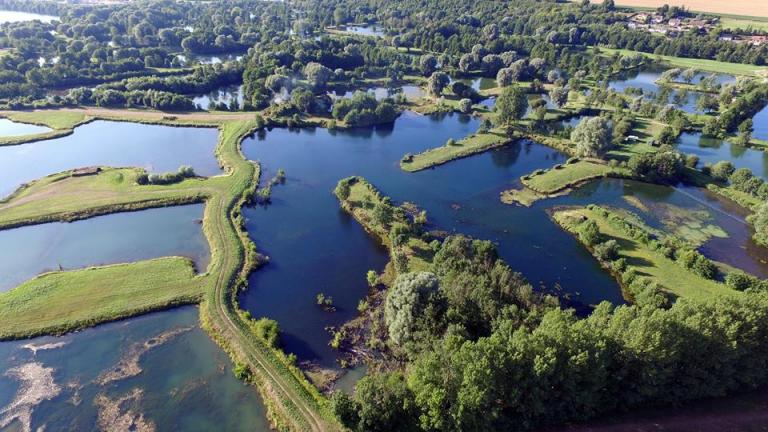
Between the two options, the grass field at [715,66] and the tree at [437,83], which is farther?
the grass field at [715,66]

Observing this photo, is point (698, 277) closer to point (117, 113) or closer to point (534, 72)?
point (534, 72)

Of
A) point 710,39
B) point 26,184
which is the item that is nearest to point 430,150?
point 26,184

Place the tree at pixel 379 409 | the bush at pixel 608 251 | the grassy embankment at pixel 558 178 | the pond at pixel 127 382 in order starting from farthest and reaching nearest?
the grassy embankment at pixel 558 178
the bush at pixel 608 251
the pond at pixel 127 382
the tree at pixel 379 409

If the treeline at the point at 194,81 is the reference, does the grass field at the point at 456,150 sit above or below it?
below

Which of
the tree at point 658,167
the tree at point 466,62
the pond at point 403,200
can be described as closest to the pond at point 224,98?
the pond at point 403,200

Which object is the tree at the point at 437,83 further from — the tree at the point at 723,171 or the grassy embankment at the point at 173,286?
the tree at the point at 723,171

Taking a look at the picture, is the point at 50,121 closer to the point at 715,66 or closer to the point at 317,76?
the point at 317,76
